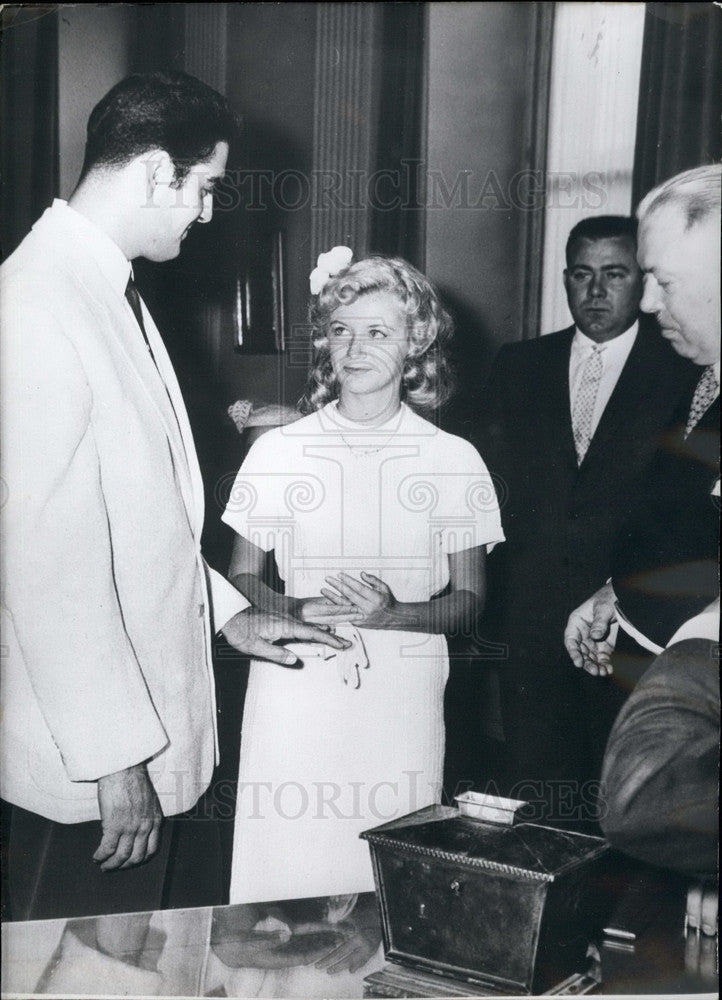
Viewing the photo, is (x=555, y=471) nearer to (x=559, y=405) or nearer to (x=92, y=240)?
(x=559, y=405)

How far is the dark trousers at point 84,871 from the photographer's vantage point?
6.95 ft

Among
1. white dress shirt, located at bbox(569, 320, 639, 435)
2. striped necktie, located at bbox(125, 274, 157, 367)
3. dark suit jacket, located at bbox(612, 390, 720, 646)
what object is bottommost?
dark suit jacket, located at bbox(612, 390, 720, 646)

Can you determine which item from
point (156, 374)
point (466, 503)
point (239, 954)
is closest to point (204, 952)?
point (239, 954)

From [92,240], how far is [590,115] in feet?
3.64

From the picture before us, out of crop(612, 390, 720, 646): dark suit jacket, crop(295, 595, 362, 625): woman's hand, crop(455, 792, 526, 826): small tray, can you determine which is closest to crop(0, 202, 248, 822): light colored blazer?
crop(295, 595, 362, 625): woman's hand

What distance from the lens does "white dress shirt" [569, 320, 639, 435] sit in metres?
2.20

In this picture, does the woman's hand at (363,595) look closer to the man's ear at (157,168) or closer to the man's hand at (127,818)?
the man's hand at (127,818)

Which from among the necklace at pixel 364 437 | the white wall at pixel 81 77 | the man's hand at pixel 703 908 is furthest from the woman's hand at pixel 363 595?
the white wall at pixel 81 77

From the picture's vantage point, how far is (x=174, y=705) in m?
2.11

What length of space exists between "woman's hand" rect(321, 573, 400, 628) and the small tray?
418mm

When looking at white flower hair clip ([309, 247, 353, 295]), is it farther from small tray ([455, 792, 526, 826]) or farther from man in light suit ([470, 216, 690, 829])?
small tray ([455, 792, 526, 826])

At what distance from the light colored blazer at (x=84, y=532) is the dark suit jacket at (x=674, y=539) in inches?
38.6

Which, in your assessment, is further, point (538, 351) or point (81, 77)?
point (538, 351)

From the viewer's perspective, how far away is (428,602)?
2.18 metres
